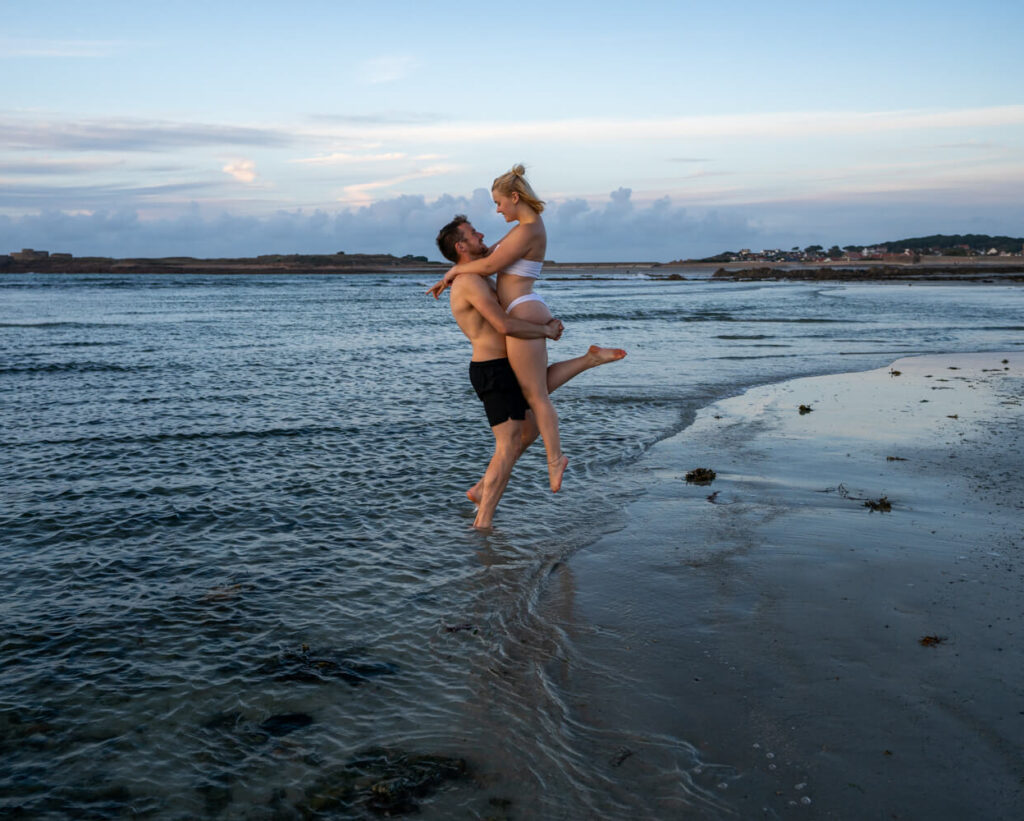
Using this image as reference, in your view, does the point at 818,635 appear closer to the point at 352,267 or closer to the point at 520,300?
the point at 520,300

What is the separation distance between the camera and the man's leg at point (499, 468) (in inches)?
256

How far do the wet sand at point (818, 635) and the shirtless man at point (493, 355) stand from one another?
104 centimetres

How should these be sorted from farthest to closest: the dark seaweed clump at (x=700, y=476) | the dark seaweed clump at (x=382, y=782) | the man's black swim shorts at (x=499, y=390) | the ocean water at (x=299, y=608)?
1. the dark seaweed clump at (x=700, y=476)
2. the man's black swim shorts at (x=499, y=390)
3. the ocean water at (x=299, y=608)
4. the dark seaweed clump at (x=382, y=782)

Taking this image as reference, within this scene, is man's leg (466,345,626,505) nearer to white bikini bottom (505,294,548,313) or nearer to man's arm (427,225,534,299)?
white bikini bottom (505,294,548,313)

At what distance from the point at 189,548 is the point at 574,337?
71.1 feet

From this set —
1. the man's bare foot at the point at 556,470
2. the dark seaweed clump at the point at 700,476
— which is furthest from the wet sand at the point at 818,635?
the man's bare foot at the point at 556,470

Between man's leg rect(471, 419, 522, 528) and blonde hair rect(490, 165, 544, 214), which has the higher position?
blonde hair rect(490, 165, 544, 214)

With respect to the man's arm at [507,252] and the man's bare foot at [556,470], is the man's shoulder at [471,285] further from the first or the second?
the man's bare foot at [556,470]

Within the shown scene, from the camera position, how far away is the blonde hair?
578 cm

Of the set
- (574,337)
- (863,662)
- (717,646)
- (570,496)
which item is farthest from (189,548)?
(574,337)

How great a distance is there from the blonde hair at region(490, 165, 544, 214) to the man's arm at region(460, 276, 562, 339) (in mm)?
646

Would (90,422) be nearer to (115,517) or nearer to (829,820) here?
(115,517)

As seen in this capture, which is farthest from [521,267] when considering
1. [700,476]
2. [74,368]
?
[74,368]

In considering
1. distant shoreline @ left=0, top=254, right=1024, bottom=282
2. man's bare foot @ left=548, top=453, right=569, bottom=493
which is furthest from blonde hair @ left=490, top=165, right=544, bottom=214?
distant shoreline @ left=0, top=254, right=1024, bottom=282
